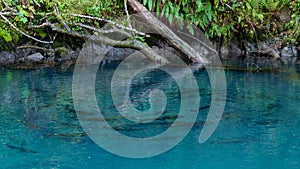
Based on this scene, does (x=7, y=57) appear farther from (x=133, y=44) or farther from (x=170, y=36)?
(x=170, y=36)

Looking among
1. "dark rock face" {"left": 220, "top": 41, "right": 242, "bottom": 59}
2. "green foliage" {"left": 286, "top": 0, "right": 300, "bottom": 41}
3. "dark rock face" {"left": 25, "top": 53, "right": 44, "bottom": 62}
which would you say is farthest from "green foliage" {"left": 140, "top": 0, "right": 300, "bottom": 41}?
"dark rock face" {"left": 25, "top": 53, "right": 44, "bottom": 62}

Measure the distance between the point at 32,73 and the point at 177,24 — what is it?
467cm

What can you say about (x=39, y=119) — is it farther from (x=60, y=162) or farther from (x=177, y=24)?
(x=177, y=24)

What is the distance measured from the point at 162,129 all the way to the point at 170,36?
18.0 ft

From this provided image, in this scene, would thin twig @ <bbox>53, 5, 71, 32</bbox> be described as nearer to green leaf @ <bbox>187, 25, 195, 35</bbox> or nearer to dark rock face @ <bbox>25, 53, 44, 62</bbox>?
dark rock face @ <bbox>25, 53, 44, 62</bbox>

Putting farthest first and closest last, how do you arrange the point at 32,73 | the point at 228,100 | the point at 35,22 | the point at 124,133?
the point at 35,22, the point at 32,73, the point at 228,100, the point at 124,133

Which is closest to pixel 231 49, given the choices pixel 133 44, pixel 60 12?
pixel 133 44

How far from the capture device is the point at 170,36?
893 cm

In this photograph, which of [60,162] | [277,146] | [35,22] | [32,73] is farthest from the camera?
[35,22]

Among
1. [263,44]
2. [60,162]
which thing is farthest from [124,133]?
[263,44]

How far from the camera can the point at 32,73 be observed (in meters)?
7.56

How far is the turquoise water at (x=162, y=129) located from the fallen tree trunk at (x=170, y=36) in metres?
2.63

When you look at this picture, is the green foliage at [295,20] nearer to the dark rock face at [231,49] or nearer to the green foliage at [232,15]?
the green foliage at [232,15]

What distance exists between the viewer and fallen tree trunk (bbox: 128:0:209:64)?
888cm
